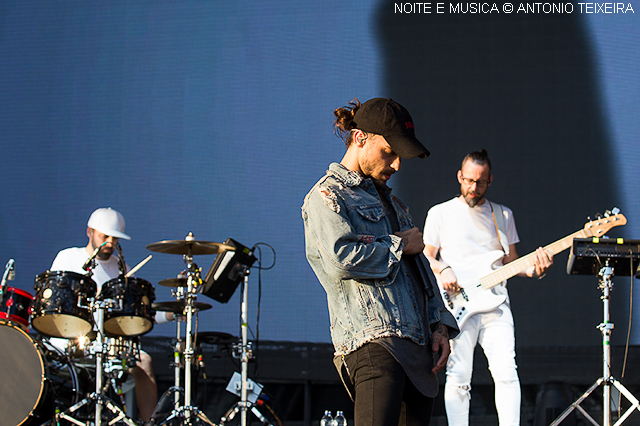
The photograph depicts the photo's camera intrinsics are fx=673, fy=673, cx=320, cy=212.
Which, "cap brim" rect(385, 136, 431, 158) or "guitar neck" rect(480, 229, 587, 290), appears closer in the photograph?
"cap brim" rect(385, 136, 431, 158)

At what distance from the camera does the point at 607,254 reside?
3.67m

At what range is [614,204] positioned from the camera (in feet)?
16.2

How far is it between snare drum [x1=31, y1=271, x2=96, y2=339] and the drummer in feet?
1.82

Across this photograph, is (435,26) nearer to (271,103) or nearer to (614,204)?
(271,103)

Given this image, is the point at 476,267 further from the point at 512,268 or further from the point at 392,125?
the point at 392,125

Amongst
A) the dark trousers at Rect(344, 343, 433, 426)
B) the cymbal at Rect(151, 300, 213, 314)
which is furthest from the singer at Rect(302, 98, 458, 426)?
the cymbal at Rect(151, 300, 213, 314)

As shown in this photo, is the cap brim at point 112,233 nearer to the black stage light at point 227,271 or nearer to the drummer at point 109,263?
the drummer at point 109,263

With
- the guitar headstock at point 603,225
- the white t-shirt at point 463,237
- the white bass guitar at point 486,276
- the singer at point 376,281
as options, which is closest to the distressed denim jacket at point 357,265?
the singer at point 376,281

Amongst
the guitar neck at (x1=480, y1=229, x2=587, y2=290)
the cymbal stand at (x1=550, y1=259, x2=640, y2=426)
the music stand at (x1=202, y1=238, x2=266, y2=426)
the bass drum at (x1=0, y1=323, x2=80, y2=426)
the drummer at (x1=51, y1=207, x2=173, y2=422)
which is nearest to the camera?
the cymbal stand at (x1=550, y1=259, x2=640, y2=426)

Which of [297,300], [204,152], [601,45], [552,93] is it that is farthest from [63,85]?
[601,45]

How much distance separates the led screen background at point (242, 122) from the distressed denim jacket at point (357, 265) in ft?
10.3

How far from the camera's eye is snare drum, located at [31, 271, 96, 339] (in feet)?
13.0

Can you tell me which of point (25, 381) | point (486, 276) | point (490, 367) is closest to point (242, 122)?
point (486, 276)

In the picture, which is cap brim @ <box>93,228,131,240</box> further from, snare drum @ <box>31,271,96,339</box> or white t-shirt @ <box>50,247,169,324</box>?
snare drum @ <box>31,271,96,339</box>
